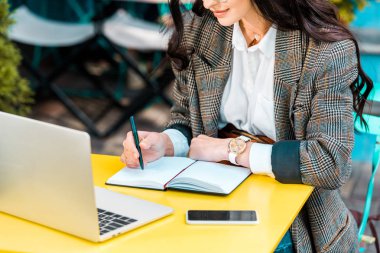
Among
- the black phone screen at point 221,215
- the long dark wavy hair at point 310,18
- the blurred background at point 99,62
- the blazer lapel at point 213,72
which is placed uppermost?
the long dark wavy hair at point 310,18

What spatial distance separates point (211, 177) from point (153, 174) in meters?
0.16

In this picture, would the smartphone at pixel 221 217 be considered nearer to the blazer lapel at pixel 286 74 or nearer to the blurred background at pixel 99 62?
the blazer lapel at pixel 286 74

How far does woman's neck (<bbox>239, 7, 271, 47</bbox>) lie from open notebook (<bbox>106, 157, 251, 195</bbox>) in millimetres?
428

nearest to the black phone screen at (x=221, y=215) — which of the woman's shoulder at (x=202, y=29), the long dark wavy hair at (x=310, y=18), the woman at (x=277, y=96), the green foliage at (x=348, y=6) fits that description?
the woman at (x=277, y=96)

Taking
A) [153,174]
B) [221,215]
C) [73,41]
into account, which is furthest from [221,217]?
[73,41]

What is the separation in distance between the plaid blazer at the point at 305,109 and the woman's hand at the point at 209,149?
0.50 feet

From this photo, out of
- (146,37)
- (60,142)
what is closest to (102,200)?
(60,142)

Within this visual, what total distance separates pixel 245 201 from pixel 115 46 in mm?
3358

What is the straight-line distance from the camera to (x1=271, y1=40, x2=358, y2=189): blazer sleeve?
1991 mm

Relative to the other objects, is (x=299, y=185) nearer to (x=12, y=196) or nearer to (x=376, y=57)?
(x=12, y=196)

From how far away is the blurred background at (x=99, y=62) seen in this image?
13.6 feet

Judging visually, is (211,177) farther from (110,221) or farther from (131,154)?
(110,221)

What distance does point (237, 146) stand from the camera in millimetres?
2084

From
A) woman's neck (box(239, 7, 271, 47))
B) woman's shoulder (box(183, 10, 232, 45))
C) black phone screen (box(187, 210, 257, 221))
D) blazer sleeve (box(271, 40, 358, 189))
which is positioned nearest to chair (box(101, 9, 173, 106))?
woman's shoulder (box(183, 10, 232, 45))
